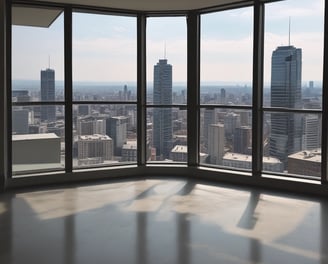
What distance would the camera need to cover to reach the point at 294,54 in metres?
6.47

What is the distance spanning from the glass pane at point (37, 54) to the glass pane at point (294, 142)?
3.30m

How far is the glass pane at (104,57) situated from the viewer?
725 cm

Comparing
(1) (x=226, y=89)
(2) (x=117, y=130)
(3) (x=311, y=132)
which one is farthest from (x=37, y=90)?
(3) (x=311, y=132)

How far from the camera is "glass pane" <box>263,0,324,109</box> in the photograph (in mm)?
6227

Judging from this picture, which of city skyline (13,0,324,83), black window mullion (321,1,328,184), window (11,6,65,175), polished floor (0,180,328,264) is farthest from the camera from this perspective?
window (11,6,65,175)

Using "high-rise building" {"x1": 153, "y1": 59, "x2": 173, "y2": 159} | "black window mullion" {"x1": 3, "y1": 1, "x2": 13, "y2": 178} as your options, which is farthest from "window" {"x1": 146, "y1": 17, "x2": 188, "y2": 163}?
"black window mullion" {"x1": 3, "y1": 1, "x2": 13, "y2": 178}

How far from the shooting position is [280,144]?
264 inches

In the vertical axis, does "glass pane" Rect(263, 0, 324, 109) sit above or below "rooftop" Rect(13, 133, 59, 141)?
above

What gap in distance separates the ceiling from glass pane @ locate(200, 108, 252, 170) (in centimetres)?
168

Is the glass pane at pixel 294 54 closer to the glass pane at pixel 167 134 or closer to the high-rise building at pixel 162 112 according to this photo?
the glass pane at pixel 167 134

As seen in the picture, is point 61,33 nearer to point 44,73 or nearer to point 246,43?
point 44,73

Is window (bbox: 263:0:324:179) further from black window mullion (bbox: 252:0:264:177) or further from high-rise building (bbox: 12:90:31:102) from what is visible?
high-rise building (bbox: 12:90:31:102)

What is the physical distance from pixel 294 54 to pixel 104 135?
330 centimetres

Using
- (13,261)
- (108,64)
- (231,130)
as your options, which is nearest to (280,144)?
(231,130)
